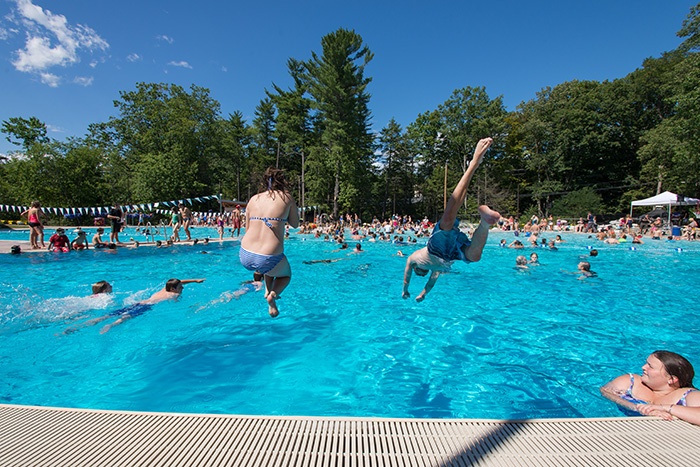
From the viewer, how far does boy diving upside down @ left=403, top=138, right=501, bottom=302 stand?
3.63m

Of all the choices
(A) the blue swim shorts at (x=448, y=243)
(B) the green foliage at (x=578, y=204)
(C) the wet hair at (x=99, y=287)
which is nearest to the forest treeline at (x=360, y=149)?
(B) the green foliage at (x=578, y=204)

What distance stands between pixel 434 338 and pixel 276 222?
4.77m

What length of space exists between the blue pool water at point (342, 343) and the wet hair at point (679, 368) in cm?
134

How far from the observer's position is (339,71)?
3428cm

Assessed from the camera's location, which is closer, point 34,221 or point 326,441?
point 326,441

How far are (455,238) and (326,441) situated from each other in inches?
102

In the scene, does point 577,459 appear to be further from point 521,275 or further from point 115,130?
point 115,130

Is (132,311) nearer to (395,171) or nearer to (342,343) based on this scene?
(342,343)

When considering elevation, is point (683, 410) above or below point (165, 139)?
below

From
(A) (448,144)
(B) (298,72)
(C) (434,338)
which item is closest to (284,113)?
(B) (298,72)

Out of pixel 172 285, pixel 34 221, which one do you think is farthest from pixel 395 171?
pixel 172 285

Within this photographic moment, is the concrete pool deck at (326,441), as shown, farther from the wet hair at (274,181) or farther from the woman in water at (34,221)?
the woman in water at (34,221)

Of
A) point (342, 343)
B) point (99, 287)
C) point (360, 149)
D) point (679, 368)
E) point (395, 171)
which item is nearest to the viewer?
point (679, 368)

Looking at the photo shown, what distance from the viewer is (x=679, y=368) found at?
337 cm
